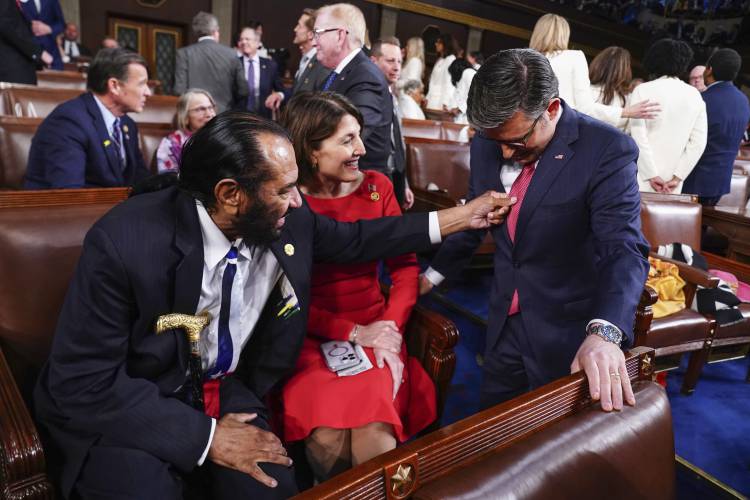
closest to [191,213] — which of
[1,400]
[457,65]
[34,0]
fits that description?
[1,400]

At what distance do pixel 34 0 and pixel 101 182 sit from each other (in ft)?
Result: 8.23

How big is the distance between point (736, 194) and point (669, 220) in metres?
1.95

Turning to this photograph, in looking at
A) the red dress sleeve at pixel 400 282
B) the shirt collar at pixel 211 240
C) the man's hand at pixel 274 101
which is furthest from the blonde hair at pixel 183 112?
the shirt collar at pixel 211 240

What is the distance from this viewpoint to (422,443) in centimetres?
72

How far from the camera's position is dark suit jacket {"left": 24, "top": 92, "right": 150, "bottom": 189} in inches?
91.5

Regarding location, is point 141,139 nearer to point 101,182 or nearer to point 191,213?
point 101,182

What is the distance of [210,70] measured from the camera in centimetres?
456

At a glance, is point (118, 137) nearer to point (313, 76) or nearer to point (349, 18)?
point (313, 76)

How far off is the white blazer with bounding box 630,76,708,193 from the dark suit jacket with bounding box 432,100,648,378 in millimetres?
2181

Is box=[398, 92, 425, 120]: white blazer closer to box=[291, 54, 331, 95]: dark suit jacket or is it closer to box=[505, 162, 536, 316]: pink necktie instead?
box=[291, 54, 331, 95]: dark suit jacket

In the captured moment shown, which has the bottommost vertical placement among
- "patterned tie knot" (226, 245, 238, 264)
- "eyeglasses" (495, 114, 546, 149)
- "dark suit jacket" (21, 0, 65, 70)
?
"patterned tie knot" (226, 245, 238, 264)

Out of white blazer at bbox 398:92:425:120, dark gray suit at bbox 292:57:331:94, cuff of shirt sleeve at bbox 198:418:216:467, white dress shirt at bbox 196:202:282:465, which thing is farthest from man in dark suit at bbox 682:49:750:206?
cuff of shirt sleeve at bbox 198:418:216:467

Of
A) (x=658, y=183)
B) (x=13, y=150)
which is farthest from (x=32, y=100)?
(x=658, y=183)

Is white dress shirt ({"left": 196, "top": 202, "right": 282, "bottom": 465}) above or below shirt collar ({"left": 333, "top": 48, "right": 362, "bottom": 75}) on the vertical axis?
below
